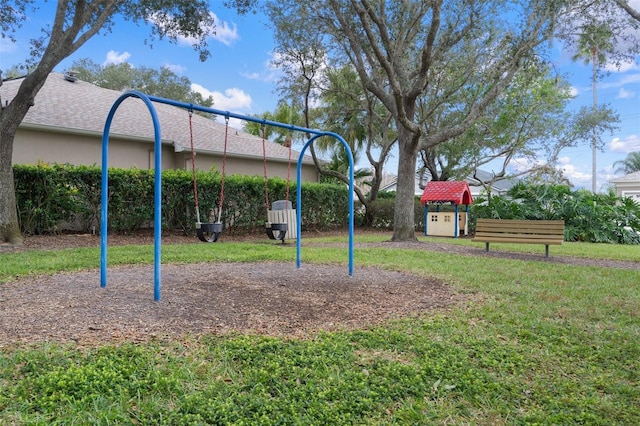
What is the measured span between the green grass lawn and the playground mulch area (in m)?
0.26

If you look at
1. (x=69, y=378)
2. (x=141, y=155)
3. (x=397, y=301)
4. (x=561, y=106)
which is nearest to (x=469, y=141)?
(x=561, y=106)

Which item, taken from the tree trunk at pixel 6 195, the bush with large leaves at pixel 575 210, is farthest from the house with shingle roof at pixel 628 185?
the tree trunk at pixel 6 195

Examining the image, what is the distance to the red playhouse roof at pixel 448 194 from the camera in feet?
51.2

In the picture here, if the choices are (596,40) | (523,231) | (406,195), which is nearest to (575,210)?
(596,40)

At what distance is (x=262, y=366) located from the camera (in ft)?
9.82

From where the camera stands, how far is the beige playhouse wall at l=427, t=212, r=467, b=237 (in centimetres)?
1578

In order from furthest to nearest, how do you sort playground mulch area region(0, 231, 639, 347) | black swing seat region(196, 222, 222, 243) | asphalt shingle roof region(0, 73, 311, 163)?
asphalt shingle roof region(0, 73, 311, 163) < black swing seat region(196, 222, 222, 243) < playground mulch area region(0, 231, 639, 347)

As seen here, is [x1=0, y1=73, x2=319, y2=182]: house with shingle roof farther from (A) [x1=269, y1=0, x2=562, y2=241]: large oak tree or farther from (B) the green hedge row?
(A) [x1=269, y1=0, x2=562, y2=241]: large oak tree

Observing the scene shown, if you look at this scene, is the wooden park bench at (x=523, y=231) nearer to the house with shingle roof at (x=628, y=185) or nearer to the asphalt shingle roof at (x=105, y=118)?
the asphalt shingle roof at (x=105, y=118)

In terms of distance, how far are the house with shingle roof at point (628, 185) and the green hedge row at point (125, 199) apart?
82.5 feet

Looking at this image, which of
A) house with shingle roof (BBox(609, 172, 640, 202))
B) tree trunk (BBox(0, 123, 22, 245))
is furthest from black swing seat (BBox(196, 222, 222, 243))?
house with shingle roof (BBox(609, 172, 640, 202))

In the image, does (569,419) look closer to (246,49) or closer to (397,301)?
(397,301)

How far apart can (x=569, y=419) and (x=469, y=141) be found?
790 inches

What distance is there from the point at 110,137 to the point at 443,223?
1141 centimetres
